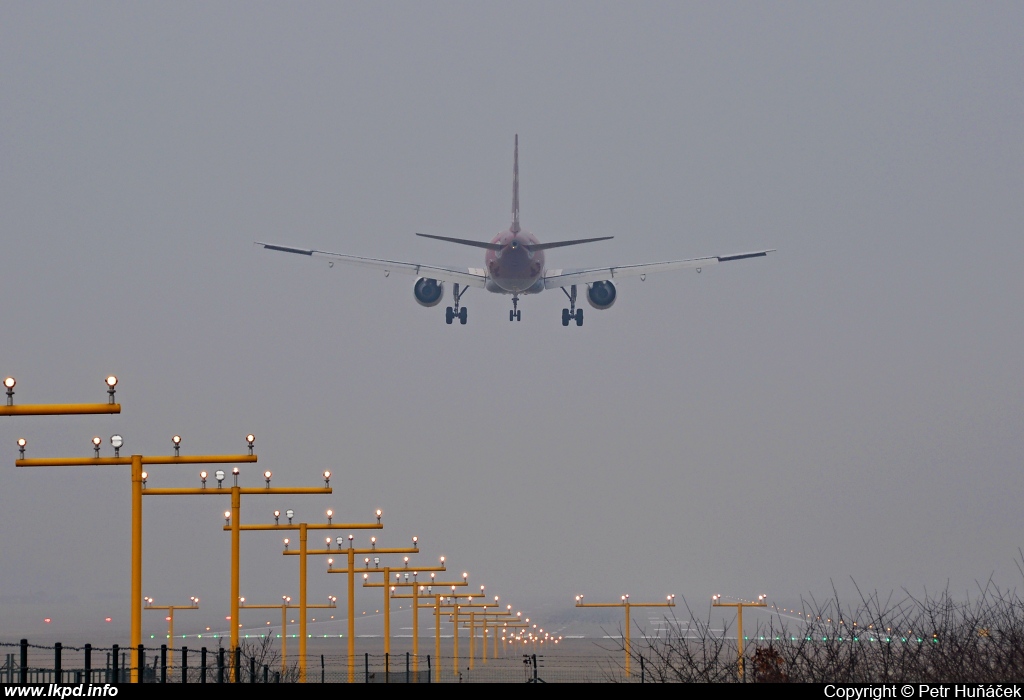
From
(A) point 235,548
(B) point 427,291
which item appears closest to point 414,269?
(B) point 427,291

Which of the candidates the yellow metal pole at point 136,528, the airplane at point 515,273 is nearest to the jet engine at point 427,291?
the airplane at point 515,273

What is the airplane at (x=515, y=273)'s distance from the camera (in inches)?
3196

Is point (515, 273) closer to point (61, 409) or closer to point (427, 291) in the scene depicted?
point (427, 291)

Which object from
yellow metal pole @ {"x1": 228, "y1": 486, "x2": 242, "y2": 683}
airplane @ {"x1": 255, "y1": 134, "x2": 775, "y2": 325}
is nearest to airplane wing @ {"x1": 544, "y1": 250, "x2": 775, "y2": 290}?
airplane @ {"x1": 255, "y1": 134, "x2": 775, "y2": 325}

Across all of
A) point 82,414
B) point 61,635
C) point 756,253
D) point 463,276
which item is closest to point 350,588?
point 463,276

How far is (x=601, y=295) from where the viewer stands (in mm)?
85625

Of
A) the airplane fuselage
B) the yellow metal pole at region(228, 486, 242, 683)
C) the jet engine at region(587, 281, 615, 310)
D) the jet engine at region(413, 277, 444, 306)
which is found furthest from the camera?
the jet engine at region(587, 281, 615, 310)

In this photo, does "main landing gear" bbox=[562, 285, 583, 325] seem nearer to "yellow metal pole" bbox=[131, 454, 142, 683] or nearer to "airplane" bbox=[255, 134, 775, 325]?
"airplane" bbox=[255, 134, 775, 325]

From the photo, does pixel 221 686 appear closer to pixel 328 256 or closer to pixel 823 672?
pixel 823 672

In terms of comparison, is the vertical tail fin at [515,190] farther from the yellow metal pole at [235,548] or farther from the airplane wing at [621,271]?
the yellow metal pole at [235,548]

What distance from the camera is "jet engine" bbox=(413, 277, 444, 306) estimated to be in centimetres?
8413

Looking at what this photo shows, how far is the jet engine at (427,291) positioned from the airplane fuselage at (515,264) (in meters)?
3.58

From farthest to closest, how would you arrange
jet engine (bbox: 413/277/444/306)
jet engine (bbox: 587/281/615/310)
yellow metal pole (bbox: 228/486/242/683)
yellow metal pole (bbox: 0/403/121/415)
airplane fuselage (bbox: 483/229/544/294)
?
jet engine (bbox: 587/281/615/310) → jet engine (bbox: 413/277/444/306) → airplane fuselage (bbox: 483/229/544/294) → yellow metal pole (bbox: 228/486/242/683) → yellow metal pole (bbox: 0/403/121/415)

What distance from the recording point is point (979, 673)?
37.2 m
